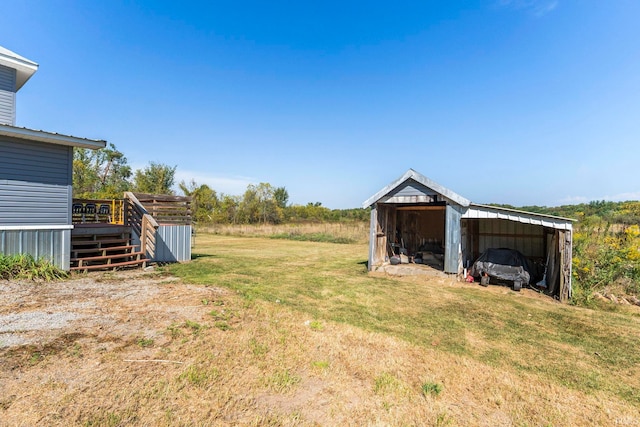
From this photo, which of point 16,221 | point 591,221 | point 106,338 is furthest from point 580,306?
point 16,221

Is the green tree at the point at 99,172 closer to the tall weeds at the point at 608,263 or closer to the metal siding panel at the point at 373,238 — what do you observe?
the metal siding panel at the point at 373,238

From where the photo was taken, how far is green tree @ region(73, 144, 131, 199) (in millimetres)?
26503

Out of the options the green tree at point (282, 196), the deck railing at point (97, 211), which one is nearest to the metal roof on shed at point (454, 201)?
the deck railing at point (97, 211)

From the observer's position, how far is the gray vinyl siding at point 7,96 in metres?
8.95

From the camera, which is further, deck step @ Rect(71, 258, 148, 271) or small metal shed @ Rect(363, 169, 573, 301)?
deck step @ Rect(71, 258, 148, 271)

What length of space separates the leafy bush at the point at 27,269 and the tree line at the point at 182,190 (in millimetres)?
14561

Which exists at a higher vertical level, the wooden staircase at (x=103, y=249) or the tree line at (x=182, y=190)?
the tree line at (x=182, y=190)

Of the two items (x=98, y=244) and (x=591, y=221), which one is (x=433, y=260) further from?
(x=98, y=244)

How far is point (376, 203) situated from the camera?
1068 cm

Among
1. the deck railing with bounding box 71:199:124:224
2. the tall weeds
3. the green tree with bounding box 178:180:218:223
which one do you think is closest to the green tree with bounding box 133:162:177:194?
the green tree with bounding box 178:180:218:223

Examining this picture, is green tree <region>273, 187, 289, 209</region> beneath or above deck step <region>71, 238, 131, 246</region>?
above

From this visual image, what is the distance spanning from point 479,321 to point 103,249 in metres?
10.1

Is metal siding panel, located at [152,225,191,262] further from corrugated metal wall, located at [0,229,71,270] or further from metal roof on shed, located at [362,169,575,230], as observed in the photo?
metal roof on shed, located at [362,169,575,230]

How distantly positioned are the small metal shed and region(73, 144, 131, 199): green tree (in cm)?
2423
